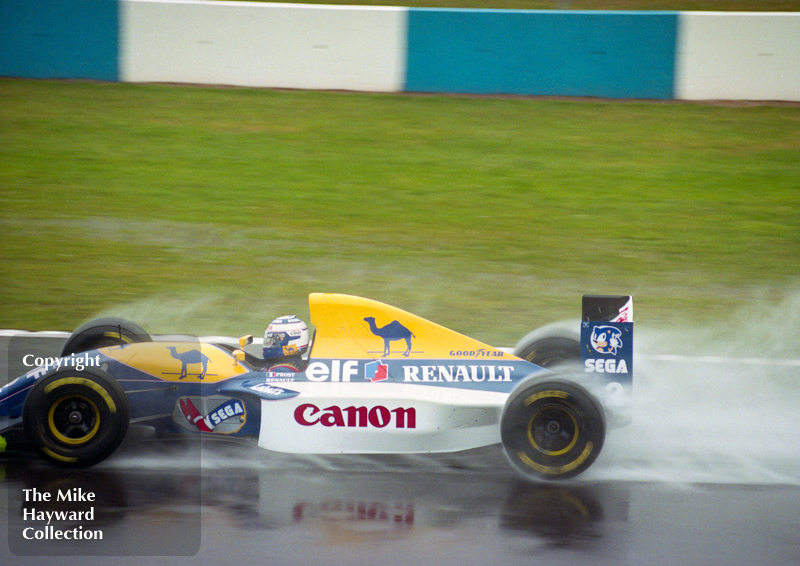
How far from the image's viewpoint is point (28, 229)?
1059 cm

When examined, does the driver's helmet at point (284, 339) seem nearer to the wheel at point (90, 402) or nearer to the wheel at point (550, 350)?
the wheel at point (90, 402)

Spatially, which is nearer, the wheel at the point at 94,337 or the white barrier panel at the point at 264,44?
the wheel at the point at 94,337

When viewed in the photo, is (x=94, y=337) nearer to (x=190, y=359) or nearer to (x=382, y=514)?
(x=190, y=359)

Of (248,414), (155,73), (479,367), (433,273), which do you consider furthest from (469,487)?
(155,73)

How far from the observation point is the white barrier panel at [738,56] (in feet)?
41.7

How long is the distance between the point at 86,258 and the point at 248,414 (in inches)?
206

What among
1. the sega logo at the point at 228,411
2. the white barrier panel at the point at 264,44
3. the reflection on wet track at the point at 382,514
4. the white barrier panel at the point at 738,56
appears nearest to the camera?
the reflection on wet track at the point at 382,514

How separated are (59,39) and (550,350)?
406 inches

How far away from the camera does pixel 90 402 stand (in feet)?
17.2

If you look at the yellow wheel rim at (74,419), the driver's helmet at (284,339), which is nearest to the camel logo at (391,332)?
the driver's helmet at (284,339)

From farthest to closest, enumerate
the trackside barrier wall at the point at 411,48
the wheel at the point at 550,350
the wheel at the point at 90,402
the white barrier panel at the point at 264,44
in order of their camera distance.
→ the white barrier panel at the point at 264,44 < the trackside barrier wall at the point at 411,48 < the wheel at the point at 550,350 < the wheel at the point at 90,402

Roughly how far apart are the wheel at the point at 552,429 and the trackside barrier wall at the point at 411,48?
29.3 feet

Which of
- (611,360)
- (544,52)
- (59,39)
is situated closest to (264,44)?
(59,39)

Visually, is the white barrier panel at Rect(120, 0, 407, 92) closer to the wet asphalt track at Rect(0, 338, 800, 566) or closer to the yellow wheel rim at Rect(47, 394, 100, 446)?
the wet asphalt track at Rect(0, 338, 800, 566)
